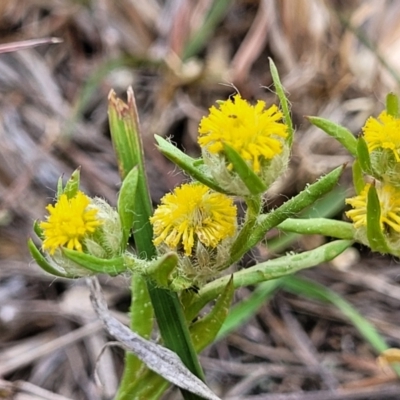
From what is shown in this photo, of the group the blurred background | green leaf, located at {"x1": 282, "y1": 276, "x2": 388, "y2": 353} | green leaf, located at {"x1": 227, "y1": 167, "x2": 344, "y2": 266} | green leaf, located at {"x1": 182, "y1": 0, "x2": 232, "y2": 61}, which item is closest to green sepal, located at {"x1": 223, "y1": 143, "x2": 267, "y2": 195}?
green leaf, located at {"x1": 227, "y1": 167, "x2": 344, "y2": 266}

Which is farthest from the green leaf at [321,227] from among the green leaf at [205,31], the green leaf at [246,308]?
the green leaf at [205,31]

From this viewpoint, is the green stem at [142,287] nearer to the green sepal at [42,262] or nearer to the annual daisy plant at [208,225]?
the annual daisy plant at [208,225]

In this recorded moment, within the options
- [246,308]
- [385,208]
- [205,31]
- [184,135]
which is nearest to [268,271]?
[385,208]

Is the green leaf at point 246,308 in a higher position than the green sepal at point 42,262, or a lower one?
lower

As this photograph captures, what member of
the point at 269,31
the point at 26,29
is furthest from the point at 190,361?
the point at 26,29

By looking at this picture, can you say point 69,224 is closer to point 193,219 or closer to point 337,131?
point 193,219

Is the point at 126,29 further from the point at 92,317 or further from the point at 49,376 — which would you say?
the point at 49,376
